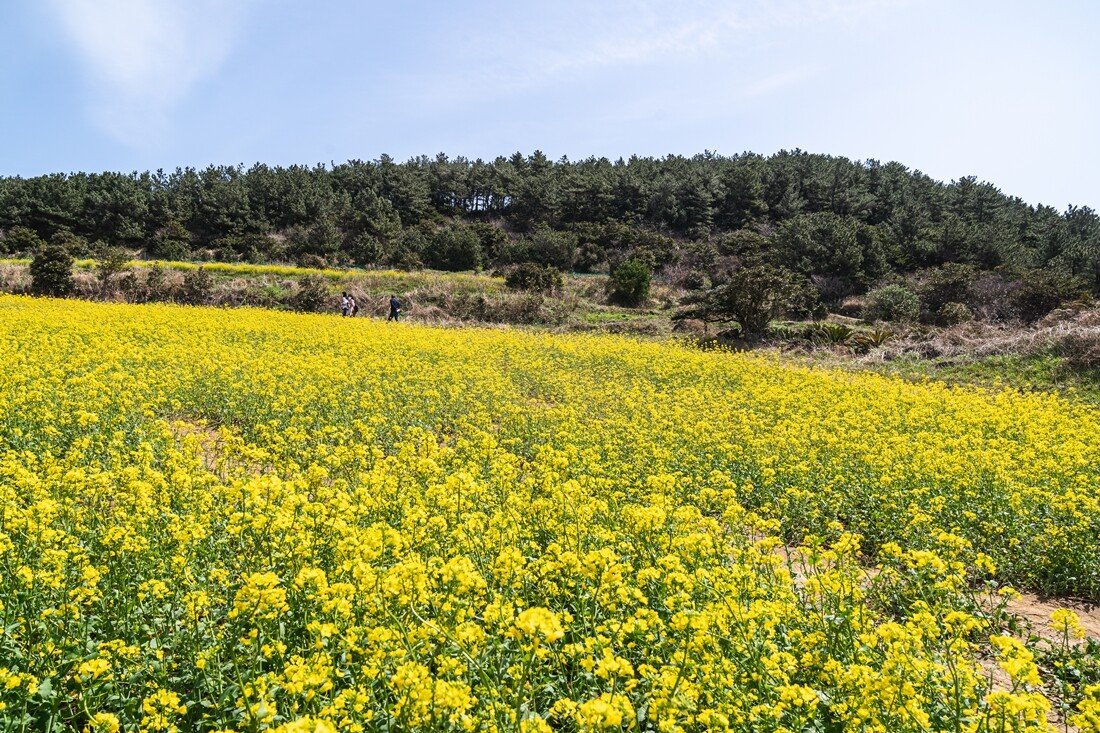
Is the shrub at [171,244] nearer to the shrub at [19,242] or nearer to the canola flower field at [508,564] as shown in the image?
the shrub at [19,242]

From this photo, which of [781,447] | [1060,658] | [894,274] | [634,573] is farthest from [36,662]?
[894,274]

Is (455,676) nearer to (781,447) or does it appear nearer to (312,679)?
(312,679)

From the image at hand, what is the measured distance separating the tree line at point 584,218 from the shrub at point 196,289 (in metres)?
12.5

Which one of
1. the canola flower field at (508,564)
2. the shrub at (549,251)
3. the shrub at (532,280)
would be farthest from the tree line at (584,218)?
the canola flower field at (508,564)

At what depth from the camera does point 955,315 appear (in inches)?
969

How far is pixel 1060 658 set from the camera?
3859 mm

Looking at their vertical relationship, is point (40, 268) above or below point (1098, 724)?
above

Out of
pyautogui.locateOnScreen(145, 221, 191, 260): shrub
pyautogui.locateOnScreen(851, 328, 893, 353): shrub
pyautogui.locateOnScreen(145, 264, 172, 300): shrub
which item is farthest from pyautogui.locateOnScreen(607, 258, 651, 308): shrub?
pyautogui.locateOnScreen(145, 221, 191, 260): shrub

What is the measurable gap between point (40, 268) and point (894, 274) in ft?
138

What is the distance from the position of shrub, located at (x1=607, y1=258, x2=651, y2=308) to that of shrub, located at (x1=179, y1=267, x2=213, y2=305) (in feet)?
65.2

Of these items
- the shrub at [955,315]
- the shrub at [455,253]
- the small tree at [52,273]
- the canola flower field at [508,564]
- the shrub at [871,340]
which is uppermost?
the shrub at [455,253]

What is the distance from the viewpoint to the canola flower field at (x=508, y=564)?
271 cm

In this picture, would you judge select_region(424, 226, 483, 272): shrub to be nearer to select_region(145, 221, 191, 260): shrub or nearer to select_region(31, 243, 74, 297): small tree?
select_region(145, 221, 191, 260): shrub

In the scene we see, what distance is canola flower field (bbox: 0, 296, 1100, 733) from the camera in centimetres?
271
